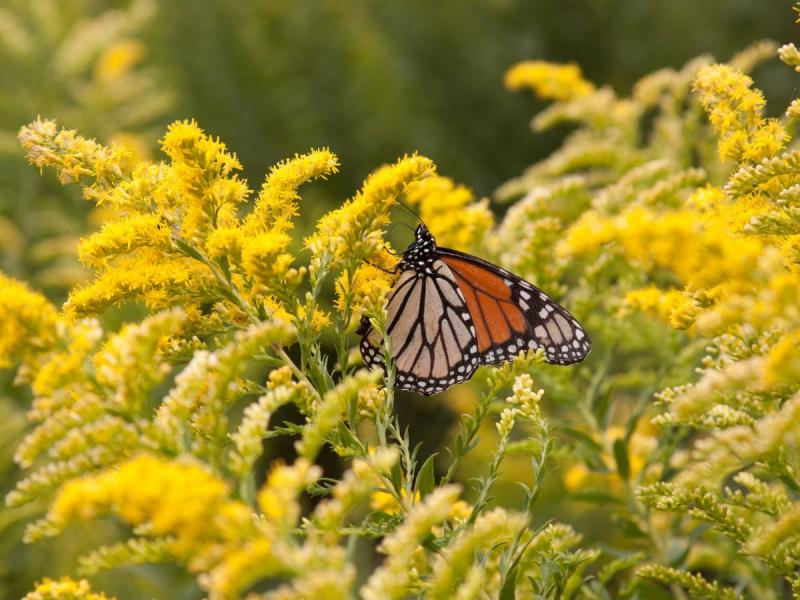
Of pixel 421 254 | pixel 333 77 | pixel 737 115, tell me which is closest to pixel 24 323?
pixel 421 254

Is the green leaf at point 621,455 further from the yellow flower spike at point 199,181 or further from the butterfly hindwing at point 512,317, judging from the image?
the yellow flower spike at point 199,181

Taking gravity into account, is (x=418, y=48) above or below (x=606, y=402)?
above

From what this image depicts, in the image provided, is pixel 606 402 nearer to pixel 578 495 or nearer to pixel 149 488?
pixel 578 495

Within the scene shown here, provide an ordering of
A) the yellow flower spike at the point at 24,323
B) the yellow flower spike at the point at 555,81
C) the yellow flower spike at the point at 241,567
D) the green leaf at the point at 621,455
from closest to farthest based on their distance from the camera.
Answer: the yellow flower spike at the point at 241,567
the yellow flower spike at the point at 24,323
the green leaf at the point at 621,455
the yellow flower spike at the point at 555,81

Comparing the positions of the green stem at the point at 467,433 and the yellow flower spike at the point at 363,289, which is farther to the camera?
the yellow flower spike at the point at 363,289

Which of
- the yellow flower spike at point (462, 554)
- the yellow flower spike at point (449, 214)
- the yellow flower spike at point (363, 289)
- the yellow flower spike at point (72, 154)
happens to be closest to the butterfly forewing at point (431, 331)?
the yellow flower spike at point (449, 214)

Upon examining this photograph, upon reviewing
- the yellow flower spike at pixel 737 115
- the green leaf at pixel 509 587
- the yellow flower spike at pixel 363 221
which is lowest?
the green leaf at pixel 509 587

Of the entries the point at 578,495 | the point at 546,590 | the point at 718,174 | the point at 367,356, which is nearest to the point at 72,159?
A: the point at 367,356
